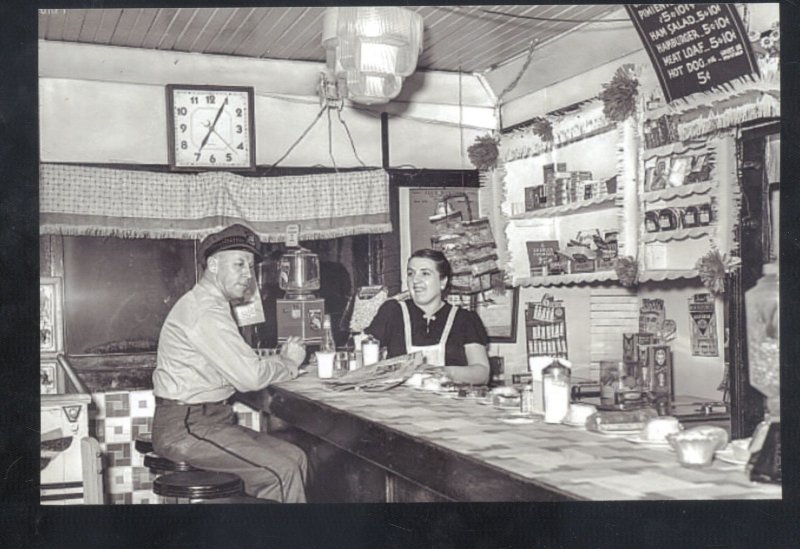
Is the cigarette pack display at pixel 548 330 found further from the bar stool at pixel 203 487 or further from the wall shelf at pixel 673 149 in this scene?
the bar stool at pixel 203 487

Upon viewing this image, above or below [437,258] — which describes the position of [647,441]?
below

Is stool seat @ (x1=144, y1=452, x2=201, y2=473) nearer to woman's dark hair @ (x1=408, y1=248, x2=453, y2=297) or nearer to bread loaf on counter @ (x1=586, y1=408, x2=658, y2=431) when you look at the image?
woman's dark hair @ (x1=408, y1=248, x2=453, y2=297)

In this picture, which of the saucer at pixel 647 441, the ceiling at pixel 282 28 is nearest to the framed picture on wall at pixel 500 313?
the ceiling at pixel 282 28

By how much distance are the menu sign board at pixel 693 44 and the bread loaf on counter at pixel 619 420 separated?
1.74 meters

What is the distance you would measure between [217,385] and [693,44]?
8.84ft

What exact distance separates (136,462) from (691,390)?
11.6 ft

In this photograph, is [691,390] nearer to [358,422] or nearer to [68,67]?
[358,422]

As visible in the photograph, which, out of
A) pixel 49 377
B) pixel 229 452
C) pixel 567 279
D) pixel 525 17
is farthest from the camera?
pixel 49 377

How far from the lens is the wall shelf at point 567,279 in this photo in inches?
178

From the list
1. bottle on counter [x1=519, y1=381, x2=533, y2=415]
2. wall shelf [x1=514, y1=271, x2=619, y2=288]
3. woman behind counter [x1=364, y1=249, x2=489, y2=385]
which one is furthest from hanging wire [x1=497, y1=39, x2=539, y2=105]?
bottle on counter [x1=519, y1=381, x2=533, y2=415]

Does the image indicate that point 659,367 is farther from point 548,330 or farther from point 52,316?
point 52,316

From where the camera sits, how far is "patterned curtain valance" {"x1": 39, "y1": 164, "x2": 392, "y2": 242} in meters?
5.11

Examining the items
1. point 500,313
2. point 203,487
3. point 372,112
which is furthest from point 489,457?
point 372,112

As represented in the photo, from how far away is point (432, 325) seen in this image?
4578 mm
